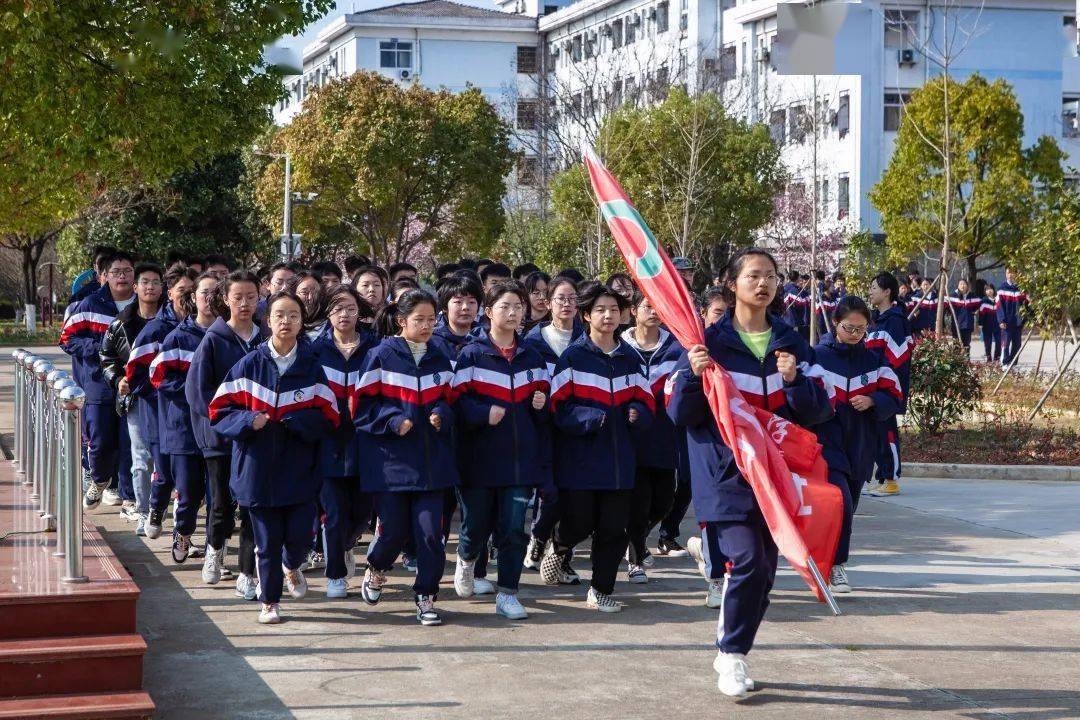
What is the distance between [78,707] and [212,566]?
121 inches

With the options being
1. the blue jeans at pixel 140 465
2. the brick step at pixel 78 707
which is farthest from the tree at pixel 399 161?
the brick step at pixel 78 707

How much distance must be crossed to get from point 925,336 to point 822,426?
7.66 meters

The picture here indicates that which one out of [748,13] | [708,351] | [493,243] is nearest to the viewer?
[708,351]

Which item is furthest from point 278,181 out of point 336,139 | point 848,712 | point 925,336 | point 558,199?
point 848,712

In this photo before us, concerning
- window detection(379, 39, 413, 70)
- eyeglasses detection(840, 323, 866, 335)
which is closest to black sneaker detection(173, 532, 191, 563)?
eyeglasses detection(840, 323, 866, 335)

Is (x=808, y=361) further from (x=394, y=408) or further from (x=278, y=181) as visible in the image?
(x=278, y=181)

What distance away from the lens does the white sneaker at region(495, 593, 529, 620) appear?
8188 millimetres

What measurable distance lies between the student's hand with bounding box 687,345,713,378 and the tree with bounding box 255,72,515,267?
3416 cm

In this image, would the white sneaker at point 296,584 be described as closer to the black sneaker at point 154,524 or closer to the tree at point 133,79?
the black sneaker at point 154,524

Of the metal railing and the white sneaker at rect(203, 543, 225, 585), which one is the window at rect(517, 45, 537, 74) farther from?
the white sneaker at rect(203, 543, 225, 585)

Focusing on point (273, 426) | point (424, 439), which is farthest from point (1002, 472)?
point (273, 426)

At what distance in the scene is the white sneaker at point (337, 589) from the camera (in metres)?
8.73

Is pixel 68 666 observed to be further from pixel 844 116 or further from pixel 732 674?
pixel 844 116

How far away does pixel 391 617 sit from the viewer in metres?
8.27
